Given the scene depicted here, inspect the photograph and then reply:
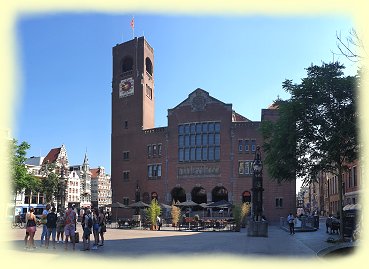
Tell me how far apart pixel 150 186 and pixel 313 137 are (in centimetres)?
4382

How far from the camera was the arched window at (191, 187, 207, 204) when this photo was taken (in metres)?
61.7

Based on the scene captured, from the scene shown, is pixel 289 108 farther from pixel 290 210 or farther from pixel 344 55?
pixel 290 210

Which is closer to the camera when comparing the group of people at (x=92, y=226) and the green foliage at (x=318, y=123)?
the group of people at (x=92, y=226)

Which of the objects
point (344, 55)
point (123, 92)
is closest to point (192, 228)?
point (344, 55)

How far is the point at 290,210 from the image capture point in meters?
56.5

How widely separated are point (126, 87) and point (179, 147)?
46.9 ft

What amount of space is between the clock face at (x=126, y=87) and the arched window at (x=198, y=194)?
1889cm

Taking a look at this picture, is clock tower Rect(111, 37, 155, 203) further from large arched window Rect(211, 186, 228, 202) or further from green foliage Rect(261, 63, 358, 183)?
green foliage Rect(261, 63, 358, 183)

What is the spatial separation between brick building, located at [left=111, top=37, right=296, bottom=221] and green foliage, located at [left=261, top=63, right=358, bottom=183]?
34.8m

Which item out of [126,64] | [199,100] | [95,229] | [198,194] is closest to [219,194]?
[198,194]

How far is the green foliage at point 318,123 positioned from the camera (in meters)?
20.9

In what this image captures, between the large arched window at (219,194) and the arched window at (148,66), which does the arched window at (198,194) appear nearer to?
the large arched window at (219,194)

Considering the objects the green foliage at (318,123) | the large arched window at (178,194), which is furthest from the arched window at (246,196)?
the green foliage at (318,123)

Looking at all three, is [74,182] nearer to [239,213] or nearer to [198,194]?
[198,194]
